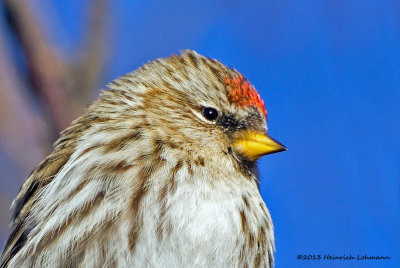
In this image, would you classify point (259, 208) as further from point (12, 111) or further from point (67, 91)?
point (12, 111)

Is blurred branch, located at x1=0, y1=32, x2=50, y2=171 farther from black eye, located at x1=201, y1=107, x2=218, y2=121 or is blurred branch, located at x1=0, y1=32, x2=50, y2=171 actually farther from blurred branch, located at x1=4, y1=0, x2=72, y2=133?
black eye, located at x1=201, y1=107, x2=218, y2=121

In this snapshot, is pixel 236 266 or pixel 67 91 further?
pixel 67 91

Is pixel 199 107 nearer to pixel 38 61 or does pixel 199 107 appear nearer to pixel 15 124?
pixel 38 61

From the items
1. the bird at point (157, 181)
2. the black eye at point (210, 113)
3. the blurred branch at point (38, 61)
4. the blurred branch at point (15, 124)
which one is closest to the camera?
the bird at point (157, 181)

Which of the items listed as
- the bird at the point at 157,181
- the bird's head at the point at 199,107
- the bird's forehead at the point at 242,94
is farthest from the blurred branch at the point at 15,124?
the bird's forehead at the point at 242,94

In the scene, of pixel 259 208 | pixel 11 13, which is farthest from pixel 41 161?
pixel 259 208

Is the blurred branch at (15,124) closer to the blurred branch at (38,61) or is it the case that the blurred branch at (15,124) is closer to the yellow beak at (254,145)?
the blurred branch at (38,61)
